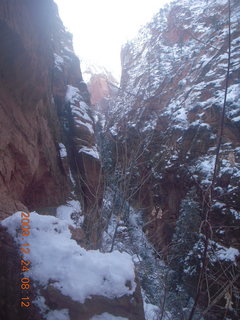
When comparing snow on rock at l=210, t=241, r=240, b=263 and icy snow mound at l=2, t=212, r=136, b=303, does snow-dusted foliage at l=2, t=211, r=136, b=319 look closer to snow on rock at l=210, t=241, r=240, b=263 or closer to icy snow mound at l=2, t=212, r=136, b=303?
icy snow mound at l=2, t=212, r=136, b=303

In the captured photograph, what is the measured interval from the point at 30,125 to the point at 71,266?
20.4 ft

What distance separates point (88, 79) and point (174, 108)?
3439 centimetres

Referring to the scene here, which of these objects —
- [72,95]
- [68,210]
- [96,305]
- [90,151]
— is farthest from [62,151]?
[96,305]

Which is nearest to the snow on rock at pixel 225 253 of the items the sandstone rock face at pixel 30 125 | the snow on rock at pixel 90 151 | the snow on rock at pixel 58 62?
the sandstone rock face at pixel 30 125

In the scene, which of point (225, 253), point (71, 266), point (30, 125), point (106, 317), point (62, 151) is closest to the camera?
point (106, 317)

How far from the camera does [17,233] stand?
2.79m

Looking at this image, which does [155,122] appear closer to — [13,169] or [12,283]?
[13,169]

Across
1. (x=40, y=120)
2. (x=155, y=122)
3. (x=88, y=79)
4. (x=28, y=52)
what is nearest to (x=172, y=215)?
(x=155, y=122)
